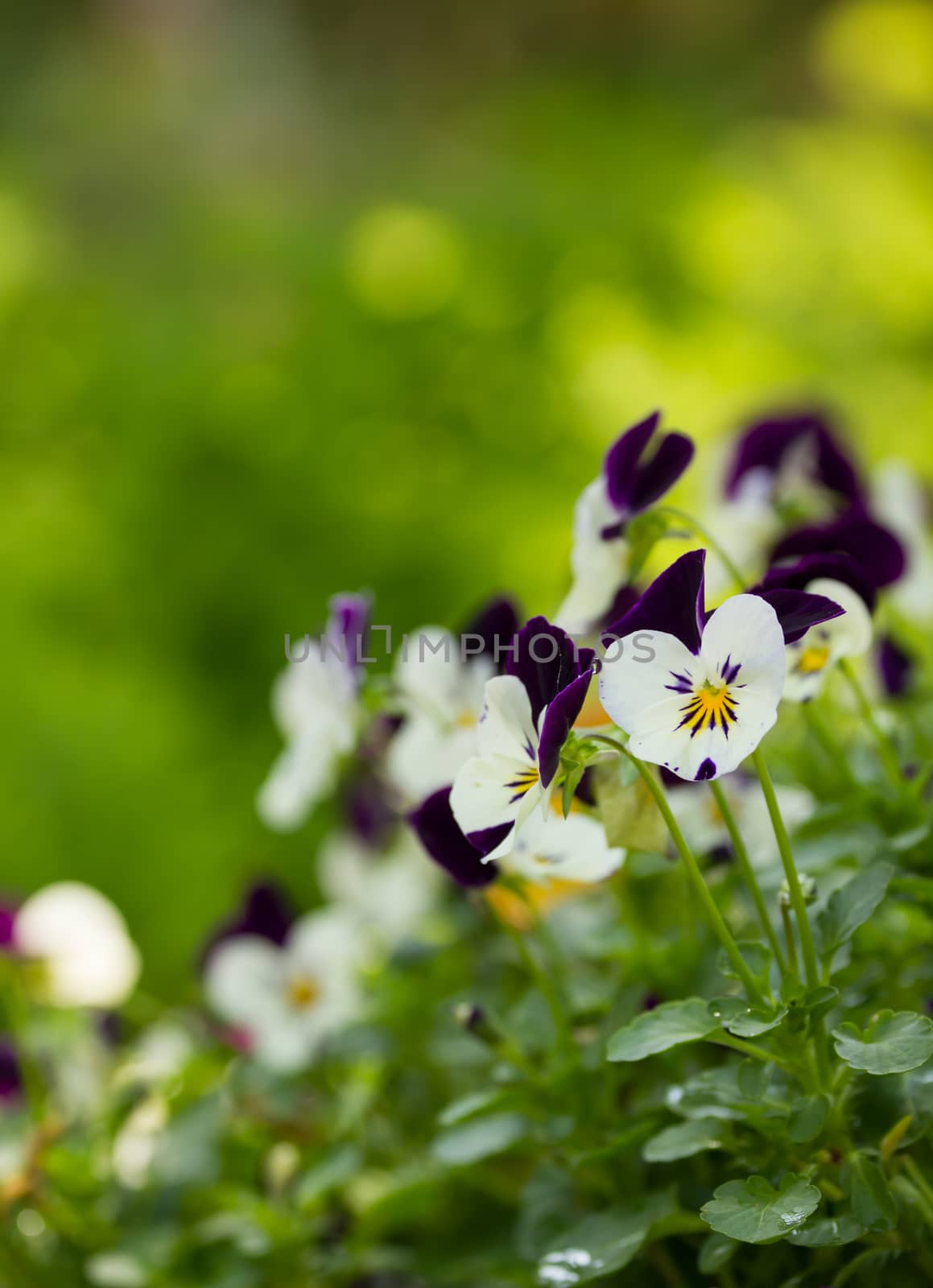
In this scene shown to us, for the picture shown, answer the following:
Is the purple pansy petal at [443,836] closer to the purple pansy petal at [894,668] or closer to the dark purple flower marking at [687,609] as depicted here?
the dark purple flower marking at [687,609]

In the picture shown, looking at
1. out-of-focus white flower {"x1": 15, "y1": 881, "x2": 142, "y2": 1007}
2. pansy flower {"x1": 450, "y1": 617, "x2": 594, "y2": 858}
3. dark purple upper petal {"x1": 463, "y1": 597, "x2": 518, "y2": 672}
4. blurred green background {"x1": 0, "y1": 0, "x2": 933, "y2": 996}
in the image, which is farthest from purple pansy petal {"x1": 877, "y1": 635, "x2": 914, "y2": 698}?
blurred green background {"x1": 0, "y1": 0, "x2": 933, "y2": 996}

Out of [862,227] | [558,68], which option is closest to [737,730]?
[862,227]

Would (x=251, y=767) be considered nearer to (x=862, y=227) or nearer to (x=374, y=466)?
(x=374, y=466)

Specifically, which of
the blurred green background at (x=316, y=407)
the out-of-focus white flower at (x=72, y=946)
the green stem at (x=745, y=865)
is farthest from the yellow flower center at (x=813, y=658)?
the blurred green background at (x=316, y=407)

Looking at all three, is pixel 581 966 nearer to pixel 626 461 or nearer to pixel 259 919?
pixel 259 919

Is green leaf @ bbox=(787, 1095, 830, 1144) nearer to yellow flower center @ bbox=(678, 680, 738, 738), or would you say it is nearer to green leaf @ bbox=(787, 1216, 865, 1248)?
green leaf @ bbox=(787, 1216, 865, 1248)

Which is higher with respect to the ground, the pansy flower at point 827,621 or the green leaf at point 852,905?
the pansy flower at point 827,621

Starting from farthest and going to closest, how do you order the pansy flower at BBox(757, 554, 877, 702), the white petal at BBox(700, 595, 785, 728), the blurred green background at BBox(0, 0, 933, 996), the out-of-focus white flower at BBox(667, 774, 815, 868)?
the blurred green background at BBox(0, 0, 933, 996) → the out-of-focus white flower at BBox(667, 774, 815, 868) → the pansy flower at BBox(757, 554, 877, 702) → the white petal at BBox(700, 595, 785, 728)
